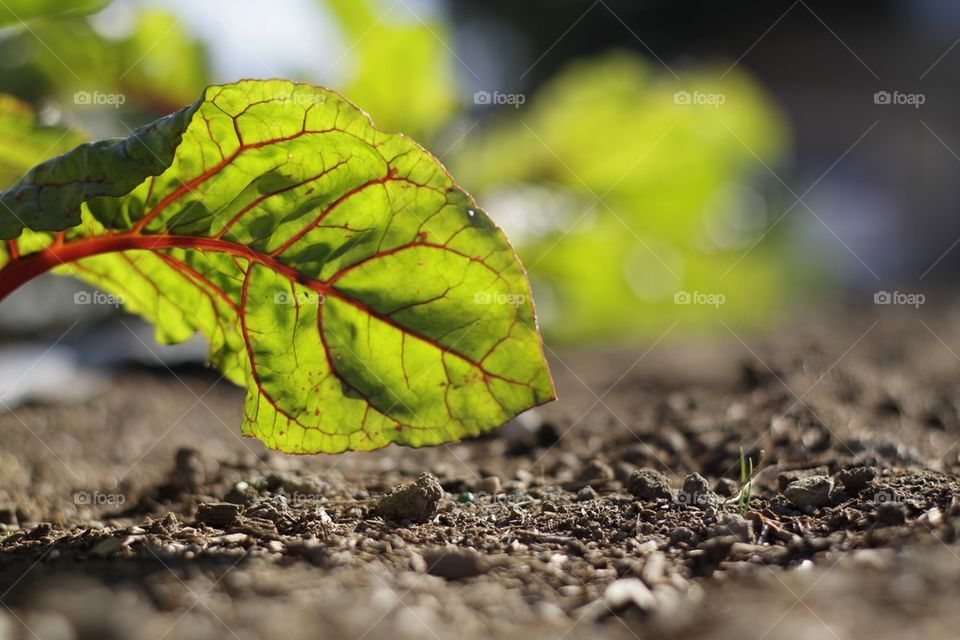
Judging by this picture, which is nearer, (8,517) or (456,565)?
(456,565)

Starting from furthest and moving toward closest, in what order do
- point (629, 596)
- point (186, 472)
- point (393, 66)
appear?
point (393, 66) < point (186, 472) < point (629, 596)

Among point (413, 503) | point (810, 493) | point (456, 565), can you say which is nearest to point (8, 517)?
point (413, 503)

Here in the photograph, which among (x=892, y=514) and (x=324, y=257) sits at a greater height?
(x=324, y=257)

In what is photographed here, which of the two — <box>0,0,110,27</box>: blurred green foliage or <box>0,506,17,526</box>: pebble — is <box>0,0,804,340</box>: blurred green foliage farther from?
<box>0,506,17,526</box>: pebble

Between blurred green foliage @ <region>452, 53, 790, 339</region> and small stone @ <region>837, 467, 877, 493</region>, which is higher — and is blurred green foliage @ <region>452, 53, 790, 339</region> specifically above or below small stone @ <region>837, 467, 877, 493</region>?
above

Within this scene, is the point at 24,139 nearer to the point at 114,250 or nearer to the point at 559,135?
the point at 114,250

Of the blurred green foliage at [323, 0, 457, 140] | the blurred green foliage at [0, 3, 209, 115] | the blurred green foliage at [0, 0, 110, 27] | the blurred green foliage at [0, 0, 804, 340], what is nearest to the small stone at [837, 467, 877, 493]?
the blurred green foliage at [0, 0, 110, 27]

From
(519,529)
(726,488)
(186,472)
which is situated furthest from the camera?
(186,472)
